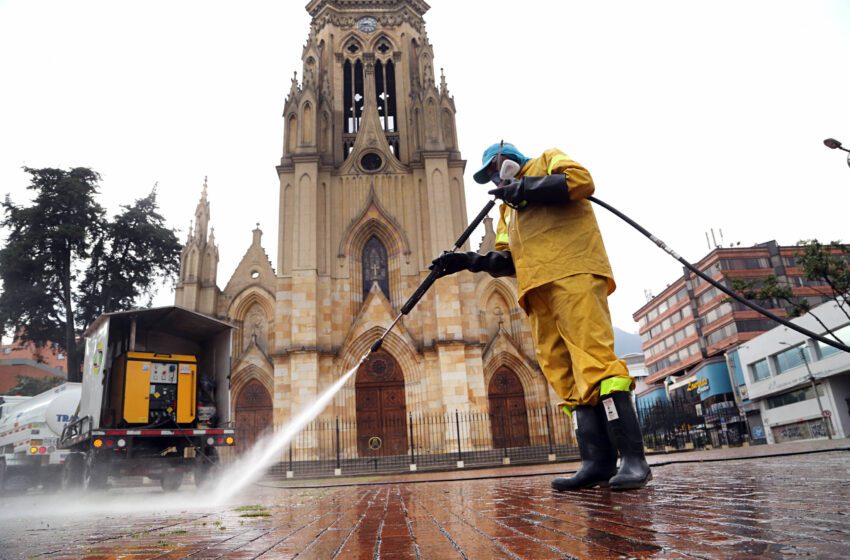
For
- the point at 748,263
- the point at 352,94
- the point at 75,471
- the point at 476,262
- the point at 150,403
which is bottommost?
the point at 75,471

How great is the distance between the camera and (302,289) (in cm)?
2312

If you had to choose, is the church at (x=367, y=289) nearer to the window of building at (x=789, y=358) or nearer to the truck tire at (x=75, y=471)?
the truck tire at (x=75, y=471)

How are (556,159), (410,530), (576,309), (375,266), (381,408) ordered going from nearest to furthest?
(410,530) < (576,309) < (556,159) < (381,408) < (375,266)

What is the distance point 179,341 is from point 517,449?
1380cm

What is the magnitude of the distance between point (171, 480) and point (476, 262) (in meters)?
8.63

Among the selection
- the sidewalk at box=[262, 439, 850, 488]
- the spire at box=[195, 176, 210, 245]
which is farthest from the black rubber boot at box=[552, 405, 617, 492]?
the spire at box=[195, 176, 210, 245]

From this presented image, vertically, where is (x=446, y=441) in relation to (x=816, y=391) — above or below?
below

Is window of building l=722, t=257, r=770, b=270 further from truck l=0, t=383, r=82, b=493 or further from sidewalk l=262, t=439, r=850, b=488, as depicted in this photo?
truck l=0, t=383, r=82, b=493

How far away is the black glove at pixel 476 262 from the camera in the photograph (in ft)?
14.9

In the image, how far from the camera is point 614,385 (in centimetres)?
359

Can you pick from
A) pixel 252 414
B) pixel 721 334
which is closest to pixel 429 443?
pixel 252 414

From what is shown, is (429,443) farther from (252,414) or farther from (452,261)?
(452,261)

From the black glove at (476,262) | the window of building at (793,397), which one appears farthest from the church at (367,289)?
the window of building at (793,397)

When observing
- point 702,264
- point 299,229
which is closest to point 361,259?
point 299,229
